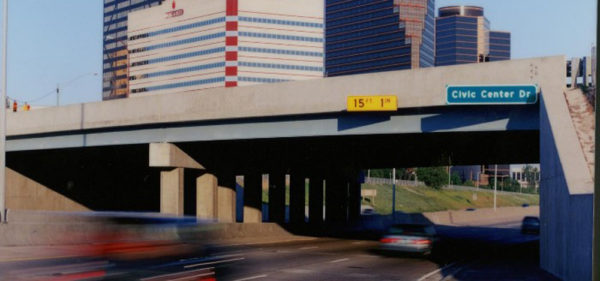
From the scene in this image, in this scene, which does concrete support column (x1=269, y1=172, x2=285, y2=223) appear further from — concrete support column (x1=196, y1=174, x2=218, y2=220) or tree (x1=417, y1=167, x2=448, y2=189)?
tree (x1=417, y1=167, x2=448, y2=189)

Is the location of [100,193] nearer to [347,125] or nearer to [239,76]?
[347,125]

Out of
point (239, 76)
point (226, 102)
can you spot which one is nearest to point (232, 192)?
point (226, 102)

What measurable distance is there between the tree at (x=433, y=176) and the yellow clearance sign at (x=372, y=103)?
100m

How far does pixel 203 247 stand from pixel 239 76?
592 feet

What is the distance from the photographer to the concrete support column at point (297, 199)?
53969mm

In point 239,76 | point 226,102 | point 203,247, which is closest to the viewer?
point 203,247

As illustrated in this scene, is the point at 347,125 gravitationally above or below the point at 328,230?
above

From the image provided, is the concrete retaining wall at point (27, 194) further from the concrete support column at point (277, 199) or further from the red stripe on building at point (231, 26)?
the red stripe on building at point (231, 26)

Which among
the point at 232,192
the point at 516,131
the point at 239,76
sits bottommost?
the point at 232,192

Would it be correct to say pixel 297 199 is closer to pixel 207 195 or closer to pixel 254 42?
pixel 207 195

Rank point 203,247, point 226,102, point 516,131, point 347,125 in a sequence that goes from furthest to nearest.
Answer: point 226,102, point 347,125, point 516,131, point 203,247

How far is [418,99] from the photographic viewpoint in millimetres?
28688

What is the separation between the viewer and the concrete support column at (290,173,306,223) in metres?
54.0

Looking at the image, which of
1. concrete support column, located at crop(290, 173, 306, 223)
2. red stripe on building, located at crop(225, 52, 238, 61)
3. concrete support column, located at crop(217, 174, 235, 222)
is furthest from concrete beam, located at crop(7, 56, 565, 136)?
red stripe on building, located at crop(225, 52, 238, 61)
